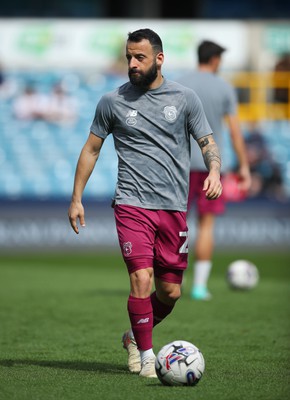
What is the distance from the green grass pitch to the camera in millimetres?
6105

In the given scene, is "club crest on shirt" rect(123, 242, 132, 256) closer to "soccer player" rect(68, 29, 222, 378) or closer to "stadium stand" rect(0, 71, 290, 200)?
"soccer player" rect(68, 29, 222, 378)

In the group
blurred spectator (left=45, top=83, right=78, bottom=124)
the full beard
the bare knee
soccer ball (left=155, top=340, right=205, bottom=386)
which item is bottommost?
blurred spectator (left=45, top=83, right=78, bottom=124)

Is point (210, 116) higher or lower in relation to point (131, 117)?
lower

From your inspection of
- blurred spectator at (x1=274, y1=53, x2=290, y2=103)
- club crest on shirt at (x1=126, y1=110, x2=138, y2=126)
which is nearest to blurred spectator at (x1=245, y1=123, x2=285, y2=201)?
blurred spectator at (x1=274, y1=53, x2=290, y2=103)

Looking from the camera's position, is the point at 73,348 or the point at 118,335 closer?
the point at 73,348

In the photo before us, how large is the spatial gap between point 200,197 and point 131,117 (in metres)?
4.11

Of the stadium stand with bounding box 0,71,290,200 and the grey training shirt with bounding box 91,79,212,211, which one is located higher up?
the grey training shirt with bounding box 91,79,212,211

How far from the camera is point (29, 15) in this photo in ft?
89.9

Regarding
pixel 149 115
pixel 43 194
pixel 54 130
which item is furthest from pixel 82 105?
pixel 149 115

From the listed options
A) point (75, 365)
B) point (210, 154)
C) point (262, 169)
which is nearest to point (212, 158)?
point (210, 154)

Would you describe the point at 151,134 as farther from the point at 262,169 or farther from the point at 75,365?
the point at 262,169

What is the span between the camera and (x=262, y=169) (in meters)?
21.0

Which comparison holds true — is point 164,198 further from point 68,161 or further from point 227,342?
point 68,161

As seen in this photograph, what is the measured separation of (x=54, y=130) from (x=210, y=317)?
13774 mm
